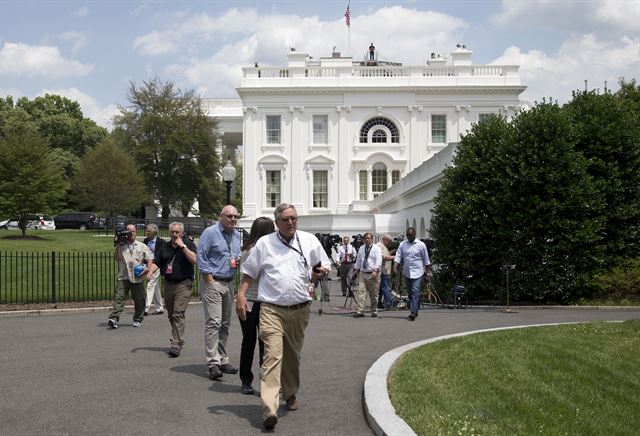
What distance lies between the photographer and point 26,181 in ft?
118

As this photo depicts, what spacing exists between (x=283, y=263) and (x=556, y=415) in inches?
111

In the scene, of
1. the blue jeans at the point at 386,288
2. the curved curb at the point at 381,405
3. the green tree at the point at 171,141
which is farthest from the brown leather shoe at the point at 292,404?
the green tree at the point at 171,141

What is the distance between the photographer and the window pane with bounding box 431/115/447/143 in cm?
5638

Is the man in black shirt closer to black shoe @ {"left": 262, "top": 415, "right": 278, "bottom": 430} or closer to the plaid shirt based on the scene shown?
the plaid shirt

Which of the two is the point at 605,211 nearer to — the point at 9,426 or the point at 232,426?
the point at 232,426

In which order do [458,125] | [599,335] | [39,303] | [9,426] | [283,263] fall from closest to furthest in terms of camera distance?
[9,426] → [283,263] → [599,335] → [39,303] → [458,125]

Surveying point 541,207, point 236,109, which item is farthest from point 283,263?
point 236,109


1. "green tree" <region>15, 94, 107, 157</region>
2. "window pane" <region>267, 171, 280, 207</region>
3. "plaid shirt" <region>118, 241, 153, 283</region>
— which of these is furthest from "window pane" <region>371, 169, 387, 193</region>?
"plaid shirt" <region>118, 241, 153, 283</region>

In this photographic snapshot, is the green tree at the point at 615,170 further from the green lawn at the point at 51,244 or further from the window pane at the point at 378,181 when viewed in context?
the window pane at the point at 378,181

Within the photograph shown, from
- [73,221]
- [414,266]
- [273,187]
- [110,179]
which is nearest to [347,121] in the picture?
[273,187]

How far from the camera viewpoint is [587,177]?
59.5ft

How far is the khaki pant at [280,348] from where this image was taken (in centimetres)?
634

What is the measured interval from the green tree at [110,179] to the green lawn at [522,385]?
3923cm

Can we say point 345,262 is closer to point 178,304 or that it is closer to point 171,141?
point 178,304
